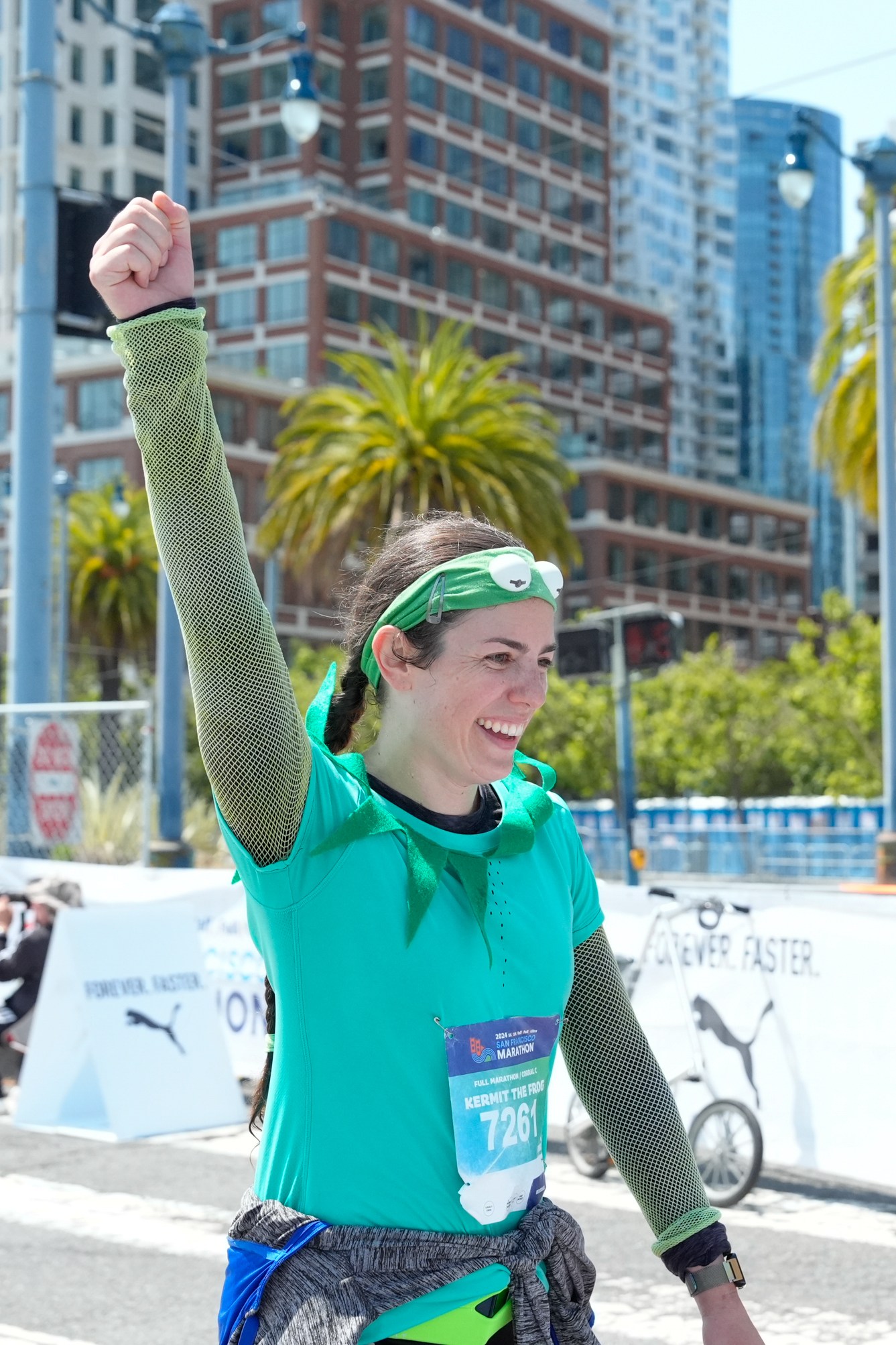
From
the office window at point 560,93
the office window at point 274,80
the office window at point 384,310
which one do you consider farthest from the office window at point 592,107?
the office window at point 384,310

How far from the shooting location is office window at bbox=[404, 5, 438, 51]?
3492 inches

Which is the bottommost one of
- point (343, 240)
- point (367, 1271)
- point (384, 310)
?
point (367, 1271)

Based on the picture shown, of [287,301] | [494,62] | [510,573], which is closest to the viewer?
[510,573]

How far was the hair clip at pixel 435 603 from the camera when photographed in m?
2.34

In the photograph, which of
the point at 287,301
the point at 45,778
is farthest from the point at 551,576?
the point at 287,301

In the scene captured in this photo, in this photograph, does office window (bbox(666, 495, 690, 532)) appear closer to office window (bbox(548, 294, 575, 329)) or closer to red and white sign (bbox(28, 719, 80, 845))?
office window (bbox(548, 294, 575, 329))

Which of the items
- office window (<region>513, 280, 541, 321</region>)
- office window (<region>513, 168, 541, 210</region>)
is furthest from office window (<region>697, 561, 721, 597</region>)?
office window (<region>513, 168, 541, 210</region>)

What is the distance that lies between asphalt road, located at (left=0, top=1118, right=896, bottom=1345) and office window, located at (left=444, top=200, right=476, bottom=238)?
8350cm

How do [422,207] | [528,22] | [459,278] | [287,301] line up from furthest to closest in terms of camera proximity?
1. [528,22]
2. [459,278]
3. [422,207]
4. [287,301]

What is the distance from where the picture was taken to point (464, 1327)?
216 centimetres

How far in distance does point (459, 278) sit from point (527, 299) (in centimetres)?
613

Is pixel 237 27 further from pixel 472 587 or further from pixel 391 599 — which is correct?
pixel 472 587

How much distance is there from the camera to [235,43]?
89.3 m

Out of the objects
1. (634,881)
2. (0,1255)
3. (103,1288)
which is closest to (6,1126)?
(0,1255)
